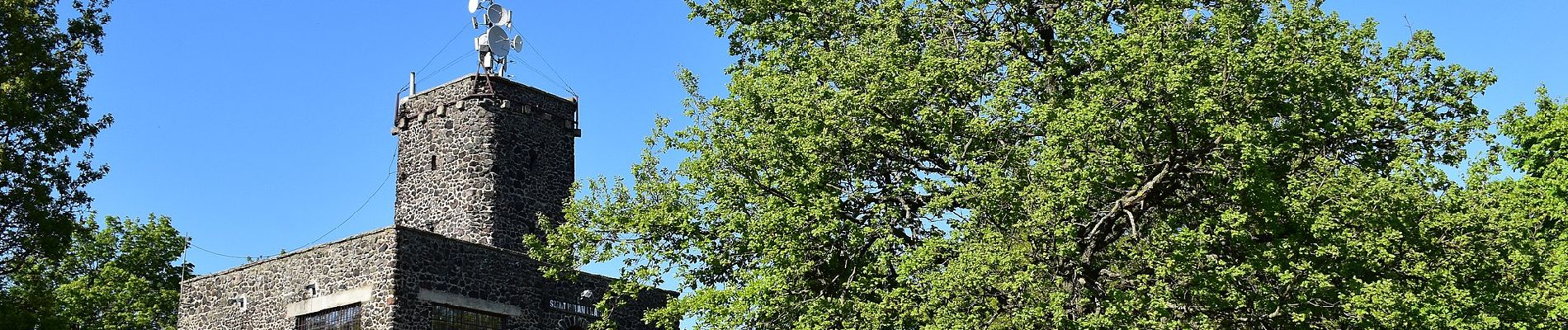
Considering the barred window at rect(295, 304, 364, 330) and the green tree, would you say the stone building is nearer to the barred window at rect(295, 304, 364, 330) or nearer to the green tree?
the barred window at rect(295, 304, 364, 330)

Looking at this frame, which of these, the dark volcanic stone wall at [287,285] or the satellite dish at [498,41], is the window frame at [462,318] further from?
the satellite dish at [498,41]

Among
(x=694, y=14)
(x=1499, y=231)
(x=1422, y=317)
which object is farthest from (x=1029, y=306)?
(x=694, y=14)

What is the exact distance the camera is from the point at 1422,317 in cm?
1866

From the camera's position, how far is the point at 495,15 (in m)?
36.4

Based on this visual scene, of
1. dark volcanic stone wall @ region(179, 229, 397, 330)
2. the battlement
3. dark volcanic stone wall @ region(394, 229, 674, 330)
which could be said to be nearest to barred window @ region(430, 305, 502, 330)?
dark volcanic stone wall @ region(394, 229, 674, 330)

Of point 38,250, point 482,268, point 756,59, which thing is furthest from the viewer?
point 482,268

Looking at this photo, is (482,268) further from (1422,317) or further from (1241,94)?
(1422,317)

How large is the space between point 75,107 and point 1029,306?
16.1 metres

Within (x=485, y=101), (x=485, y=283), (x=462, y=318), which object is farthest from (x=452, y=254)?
(x=485, y=101)

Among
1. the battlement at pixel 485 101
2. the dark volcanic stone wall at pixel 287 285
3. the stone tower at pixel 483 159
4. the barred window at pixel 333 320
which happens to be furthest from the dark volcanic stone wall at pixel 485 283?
the battlement at pixel 485 101

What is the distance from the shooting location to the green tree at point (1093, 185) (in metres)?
19.2

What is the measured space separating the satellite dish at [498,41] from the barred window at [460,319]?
869 centimetres

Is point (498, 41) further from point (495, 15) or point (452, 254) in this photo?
point (452, 254)

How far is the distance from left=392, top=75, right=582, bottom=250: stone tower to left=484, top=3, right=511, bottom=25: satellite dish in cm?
193
